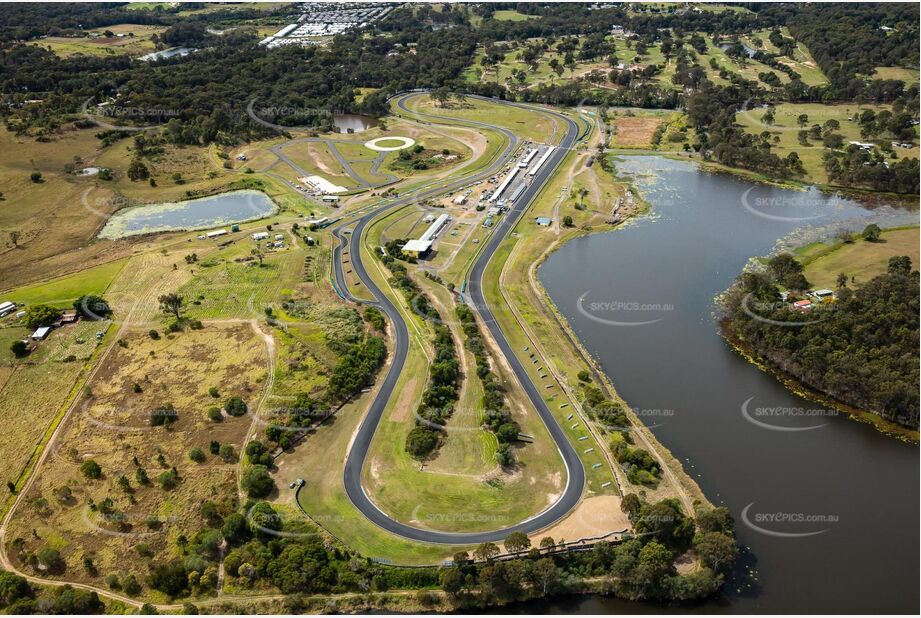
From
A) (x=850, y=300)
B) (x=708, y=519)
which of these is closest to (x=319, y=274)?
(x=708, y=519)

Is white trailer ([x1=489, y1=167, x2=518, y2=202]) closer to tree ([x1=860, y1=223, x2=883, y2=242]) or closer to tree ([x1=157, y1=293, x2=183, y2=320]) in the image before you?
tree ([x1=157, y1=293, x2=183, y2=320])

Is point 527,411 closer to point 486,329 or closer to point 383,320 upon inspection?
point 486,329

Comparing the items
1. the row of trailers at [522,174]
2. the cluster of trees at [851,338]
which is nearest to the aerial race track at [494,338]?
the row of trailers at [522,174]
